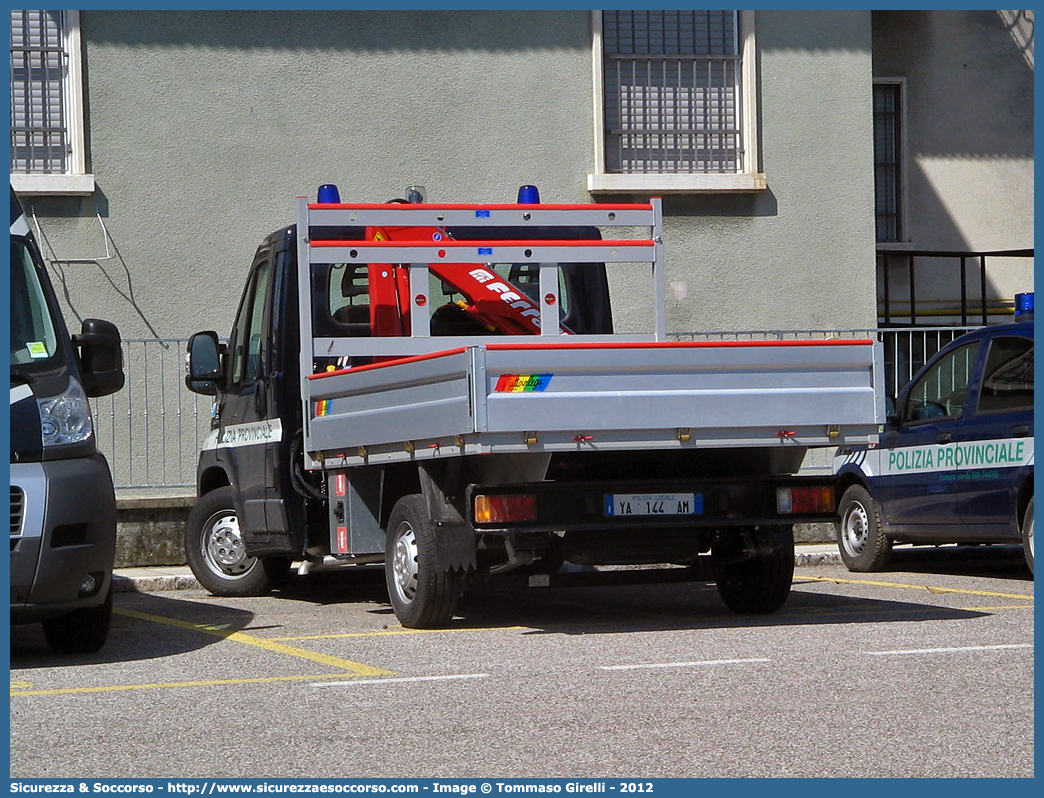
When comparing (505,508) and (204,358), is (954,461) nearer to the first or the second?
(505,508)

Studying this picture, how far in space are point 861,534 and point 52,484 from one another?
7.25 m

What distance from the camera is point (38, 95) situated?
1574cm

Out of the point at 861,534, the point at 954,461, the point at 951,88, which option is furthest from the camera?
the point at 951,88

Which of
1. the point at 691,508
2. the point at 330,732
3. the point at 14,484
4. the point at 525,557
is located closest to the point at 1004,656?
the point at 691,508

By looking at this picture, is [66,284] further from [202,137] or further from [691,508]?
[691,508]

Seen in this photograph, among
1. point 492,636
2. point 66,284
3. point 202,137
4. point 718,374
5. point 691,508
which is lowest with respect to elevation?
point 492,636

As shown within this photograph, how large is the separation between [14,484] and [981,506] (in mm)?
6693

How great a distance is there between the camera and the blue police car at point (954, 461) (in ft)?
37.4

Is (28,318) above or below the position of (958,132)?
below

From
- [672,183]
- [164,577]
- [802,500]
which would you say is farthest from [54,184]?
[802,500]

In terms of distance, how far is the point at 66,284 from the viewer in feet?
51.2

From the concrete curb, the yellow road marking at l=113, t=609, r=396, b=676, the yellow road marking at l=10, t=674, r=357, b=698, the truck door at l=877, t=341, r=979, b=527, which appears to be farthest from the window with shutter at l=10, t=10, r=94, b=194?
the yellow road marking at l=10, t=674, r=357, b=698

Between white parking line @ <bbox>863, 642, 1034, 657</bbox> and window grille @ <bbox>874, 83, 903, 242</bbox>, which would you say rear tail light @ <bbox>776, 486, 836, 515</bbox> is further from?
window grille @ <bbox>874, 83, 903, 242</bbox>

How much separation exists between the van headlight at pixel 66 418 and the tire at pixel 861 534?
21.2 ft
